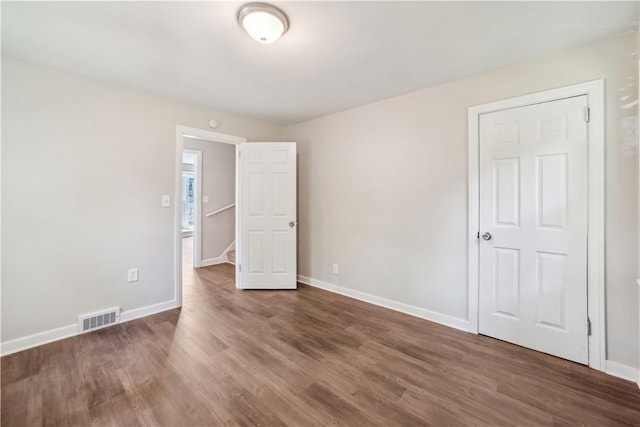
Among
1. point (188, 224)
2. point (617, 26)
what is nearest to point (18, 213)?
point (617, 26)

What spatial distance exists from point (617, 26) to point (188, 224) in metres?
9.20

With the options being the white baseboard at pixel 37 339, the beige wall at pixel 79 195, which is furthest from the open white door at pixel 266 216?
the white baseboard at pixel 37 339

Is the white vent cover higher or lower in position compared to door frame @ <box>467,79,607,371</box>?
lower

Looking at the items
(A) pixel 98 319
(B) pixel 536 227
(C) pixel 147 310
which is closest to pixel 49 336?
(A) pixel 98 319

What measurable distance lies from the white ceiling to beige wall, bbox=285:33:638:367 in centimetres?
20

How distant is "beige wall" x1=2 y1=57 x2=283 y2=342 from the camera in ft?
6.93

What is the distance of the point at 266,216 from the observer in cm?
363

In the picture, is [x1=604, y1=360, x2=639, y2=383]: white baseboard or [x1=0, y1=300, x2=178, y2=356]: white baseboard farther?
[x1=0, y1=300, x2=178, y2=356]: white baseboard

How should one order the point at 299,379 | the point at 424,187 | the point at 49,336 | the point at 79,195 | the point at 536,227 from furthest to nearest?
the point at 424,187, the point at 79,195, the point at 49,336, the point at 536,227, the point at 299,379

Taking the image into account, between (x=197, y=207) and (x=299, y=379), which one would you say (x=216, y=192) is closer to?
(x=197, y=207)

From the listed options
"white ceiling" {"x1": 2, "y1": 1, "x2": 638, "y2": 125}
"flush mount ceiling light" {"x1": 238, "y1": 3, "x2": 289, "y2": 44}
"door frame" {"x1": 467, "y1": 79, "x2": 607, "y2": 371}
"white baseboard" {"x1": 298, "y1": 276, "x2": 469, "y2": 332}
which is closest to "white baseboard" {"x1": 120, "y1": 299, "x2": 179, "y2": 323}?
"white baseboard" {"x1": 298, "y1": 276, "x2": 469, "y2": 332}

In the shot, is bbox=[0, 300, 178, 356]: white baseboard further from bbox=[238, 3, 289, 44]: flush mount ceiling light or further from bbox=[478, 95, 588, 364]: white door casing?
bbox=[478, 95, 588, 364]: white door casing

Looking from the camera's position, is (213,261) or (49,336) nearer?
(49,336)

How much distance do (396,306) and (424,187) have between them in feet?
4.49
